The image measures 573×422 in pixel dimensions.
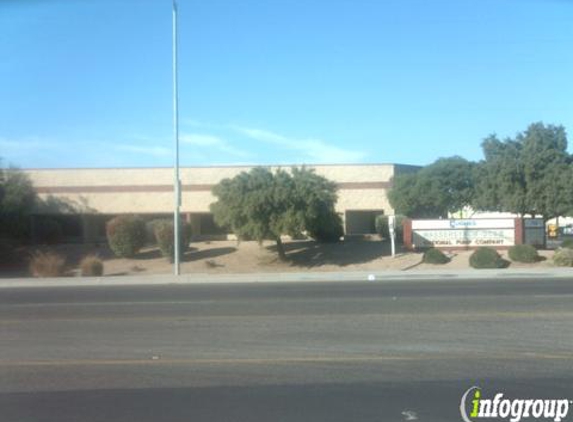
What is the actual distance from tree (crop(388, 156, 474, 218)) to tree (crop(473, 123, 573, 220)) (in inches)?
330

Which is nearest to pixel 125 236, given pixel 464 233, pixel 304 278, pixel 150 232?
pixel 150 232

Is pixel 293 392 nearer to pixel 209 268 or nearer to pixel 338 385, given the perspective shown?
pixel 338 385

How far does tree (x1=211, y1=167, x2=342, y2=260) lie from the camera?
38.8 meters

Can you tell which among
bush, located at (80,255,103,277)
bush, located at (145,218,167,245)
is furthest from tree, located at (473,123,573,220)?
bush, located at (80,255,103,277)

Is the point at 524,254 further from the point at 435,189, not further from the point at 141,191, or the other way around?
the point at 141,191

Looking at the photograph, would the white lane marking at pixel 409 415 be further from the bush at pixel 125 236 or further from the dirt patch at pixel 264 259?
the bush at pixel 125 236

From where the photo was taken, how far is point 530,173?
46375 millimetres

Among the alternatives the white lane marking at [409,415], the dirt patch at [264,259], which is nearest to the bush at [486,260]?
the dirt patch at [264,259]

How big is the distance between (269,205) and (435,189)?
24.9m

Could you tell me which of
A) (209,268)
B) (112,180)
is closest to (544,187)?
(209,268)

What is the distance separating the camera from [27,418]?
750cm

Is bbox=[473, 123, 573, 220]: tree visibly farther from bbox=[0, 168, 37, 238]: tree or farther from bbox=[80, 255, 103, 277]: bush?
bbox=[0, 168, 37, 238]: tree

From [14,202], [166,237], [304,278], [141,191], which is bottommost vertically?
[304,278]

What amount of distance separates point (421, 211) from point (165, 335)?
49589mm
